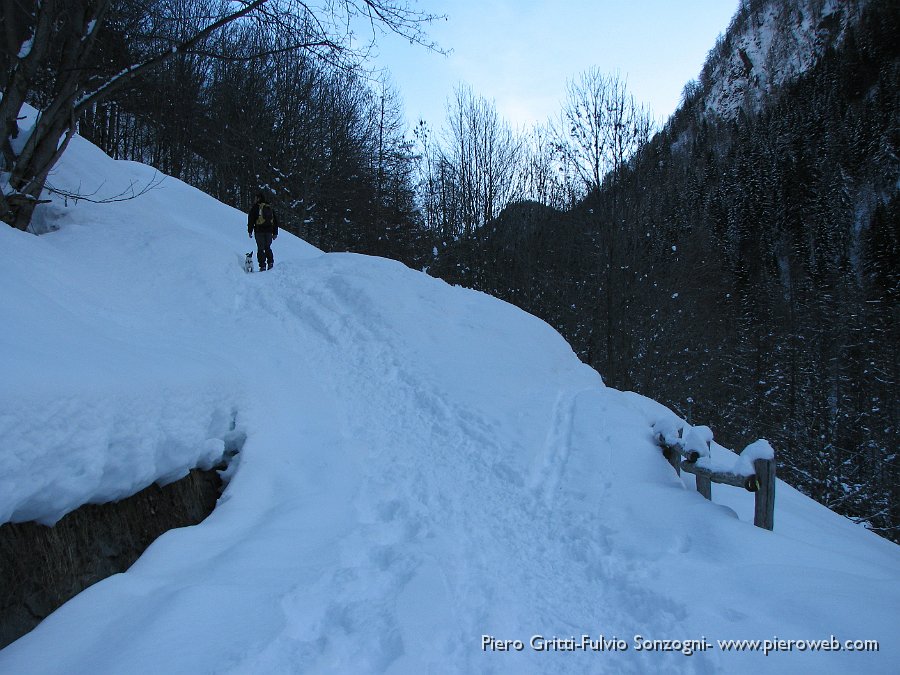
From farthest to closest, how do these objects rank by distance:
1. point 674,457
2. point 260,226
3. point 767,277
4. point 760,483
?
point 767,277, point 260,226, point 674,457, point 760,483

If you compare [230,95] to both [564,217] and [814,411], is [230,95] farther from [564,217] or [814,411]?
[814,411]

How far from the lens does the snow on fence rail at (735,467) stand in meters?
3.96

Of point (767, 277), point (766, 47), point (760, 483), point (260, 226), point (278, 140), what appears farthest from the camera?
point (766, 47)

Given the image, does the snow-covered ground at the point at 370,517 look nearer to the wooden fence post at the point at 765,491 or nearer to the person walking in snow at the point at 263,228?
the wooden fence post at the point at 765,491

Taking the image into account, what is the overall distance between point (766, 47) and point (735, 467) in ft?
388

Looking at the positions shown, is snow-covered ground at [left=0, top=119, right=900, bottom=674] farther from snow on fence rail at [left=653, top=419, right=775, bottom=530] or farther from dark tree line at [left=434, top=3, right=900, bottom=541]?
dark tree line at [left=434, top=3, right=900, bottom=541]

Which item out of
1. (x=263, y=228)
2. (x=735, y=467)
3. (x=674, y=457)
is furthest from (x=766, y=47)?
(x=735, y=467)

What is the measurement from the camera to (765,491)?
3.96 m

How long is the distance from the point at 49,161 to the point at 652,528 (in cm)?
912

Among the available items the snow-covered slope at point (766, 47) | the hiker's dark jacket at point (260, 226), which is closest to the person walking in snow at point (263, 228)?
the hiker's dark jacket at point (260, 226)

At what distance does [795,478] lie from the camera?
2145cm

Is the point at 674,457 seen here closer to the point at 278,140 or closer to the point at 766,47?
the point at 278,140

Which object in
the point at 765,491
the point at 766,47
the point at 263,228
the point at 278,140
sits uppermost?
the point at 766,47

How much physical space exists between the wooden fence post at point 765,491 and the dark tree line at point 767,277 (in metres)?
14.1
